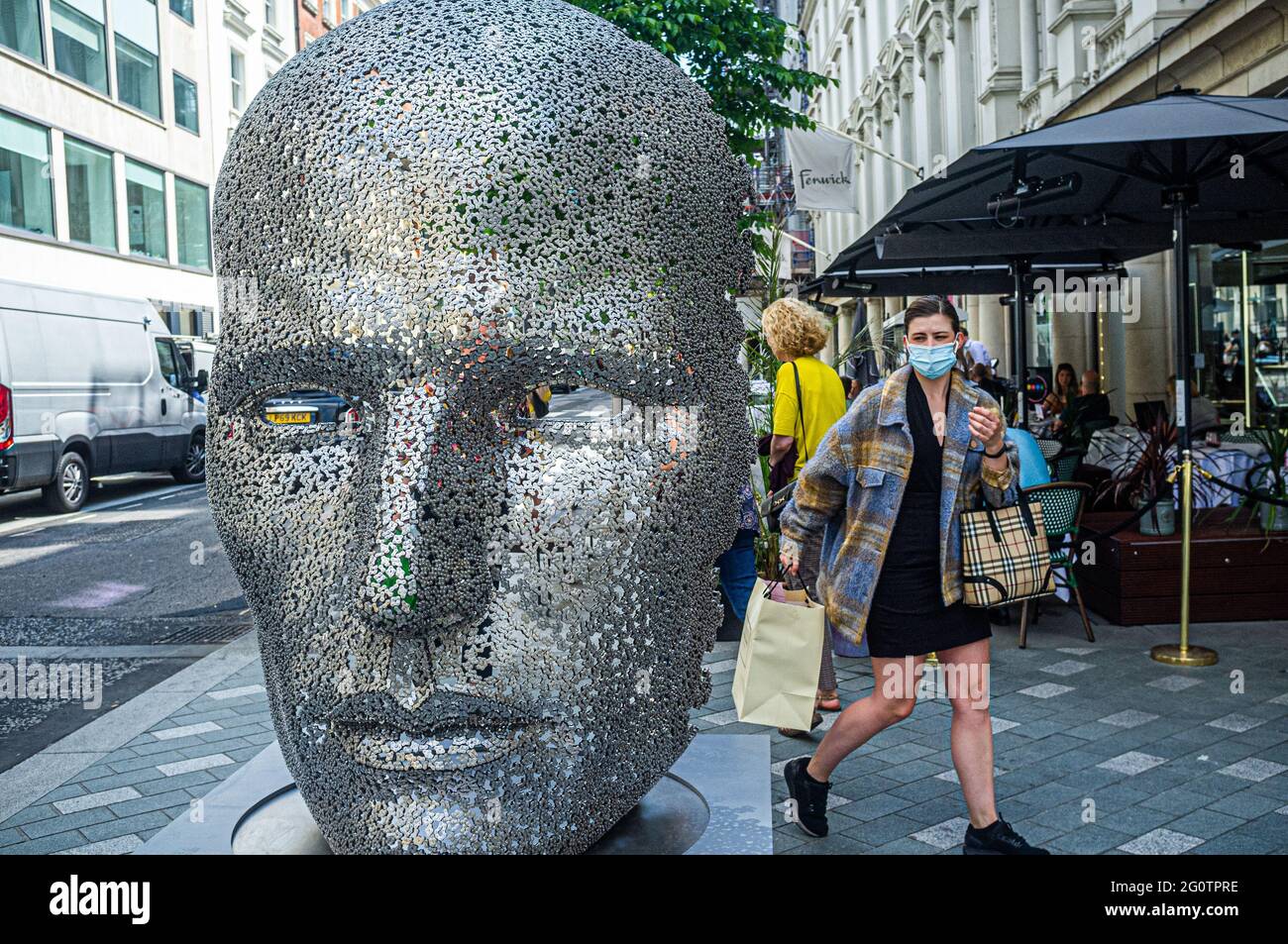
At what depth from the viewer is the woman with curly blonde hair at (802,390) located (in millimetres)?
5387

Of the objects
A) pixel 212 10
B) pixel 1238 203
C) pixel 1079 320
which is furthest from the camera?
pixel 212 10

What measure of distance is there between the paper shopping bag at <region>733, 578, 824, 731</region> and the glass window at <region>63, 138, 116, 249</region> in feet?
77.4

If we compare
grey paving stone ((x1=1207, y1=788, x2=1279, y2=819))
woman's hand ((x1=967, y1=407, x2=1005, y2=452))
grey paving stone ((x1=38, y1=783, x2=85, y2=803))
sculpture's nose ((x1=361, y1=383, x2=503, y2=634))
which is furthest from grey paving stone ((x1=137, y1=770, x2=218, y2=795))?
grey paving stone ((x1=1207, y1=788, x2=1279, y2=819))

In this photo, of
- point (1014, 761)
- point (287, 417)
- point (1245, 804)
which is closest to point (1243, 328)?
point (1014, 761)

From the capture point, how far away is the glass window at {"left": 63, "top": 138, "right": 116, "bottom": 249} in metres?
23.7

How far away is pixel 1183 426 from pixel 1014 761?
101 inches

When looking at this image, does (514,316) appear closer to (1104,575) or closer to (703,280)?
(703,280)

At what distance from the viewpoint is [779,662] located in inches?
149

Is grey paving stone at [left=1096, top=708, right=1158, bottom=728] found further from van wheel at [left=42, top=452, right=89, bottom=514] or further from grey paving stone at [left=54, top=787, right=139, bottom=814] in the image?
van wheel at [left=42, top=452, right=89, bottom=514]

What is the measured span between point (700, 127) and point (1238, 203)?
22.0 feet

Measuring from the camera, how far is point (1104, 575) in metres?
7.24

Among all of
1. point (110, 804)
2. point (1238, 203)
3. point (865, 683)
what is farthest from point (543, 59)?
point (1238, 203)

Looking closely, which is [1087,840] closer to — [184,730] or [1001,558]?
[1001,558]

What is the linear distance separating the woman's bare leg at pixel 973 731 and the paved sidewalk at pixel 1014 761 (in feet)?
1.06
